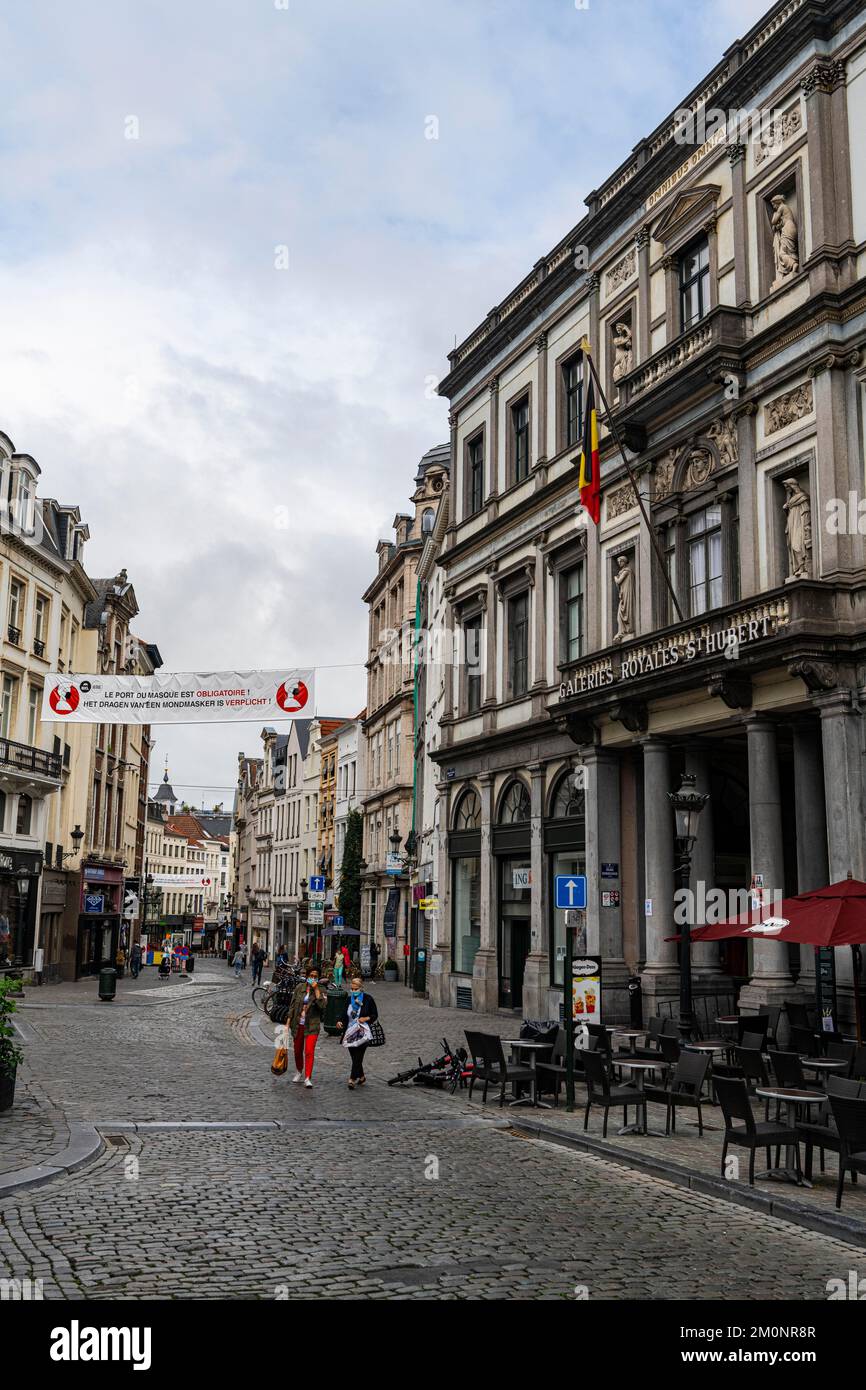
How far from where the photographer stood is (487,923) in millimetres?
32438

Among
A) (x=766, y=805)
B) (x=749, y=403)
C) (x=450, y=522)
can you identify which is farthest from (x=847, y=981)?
(x=450, y=522)

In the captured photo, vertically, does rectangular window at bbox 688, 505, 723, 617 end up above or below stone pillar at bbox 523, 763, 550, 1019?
above

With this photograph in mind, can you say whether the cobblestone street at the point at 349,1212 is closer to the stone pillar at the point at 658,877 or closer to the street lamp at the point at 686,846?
the street lamp at the point at 686,846

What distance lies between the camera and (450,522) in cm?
3797

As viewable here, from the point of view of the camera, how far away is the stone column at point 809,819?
20.4 metres

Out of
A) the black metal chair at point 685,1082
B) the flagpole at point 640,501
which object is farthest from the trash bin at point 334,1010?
the black metal chair at point 685,1082

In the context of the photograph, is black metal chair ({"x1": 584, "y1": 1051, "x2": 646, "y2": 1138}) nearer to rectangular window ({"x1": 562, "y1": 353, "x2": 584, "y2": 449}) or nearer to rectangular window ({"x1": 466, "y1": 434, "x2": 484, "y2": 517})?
rectangular window ({"x1": 562, "y1": 353, "x2": 584, "y2": 449})

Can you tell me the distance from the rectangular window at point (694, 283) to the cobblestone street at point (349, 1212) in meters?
17.0

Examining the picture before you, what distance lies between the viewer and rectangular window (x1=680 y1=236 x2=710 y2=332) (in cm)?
2516

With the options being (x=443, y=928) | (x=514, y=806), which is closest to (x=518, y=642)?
(x=514, y=806)

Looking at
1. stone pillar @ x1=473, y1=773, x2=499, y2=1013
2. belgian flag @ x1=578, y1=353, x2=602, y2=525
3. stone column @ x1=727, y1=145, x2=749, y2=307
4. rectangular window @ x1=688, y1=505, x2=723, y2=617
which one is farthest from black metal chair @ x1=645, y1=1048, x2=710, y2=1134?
stone pillar @ x1=473, y1=773, x2=499, y2=1013

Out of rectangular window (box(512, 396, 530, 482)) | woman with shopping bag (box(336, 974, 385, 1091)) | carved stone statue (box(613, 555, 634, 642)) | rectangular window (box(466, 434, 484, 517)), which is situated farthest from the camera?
rectangular window (box(466, 434, 484, 517))

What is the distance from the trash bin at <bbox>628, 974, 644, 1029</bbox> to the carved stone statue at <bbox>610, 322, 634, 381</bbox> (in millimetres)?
13467
